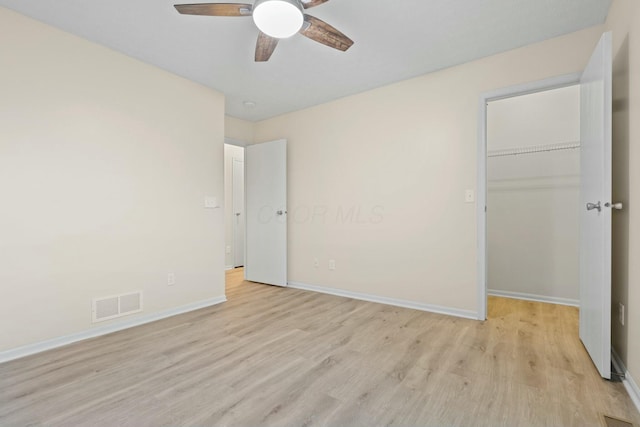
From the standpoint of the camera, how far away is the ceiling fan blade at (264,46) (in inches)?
82.8

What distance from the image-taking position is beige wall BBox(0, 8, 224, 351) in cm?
Result: 218

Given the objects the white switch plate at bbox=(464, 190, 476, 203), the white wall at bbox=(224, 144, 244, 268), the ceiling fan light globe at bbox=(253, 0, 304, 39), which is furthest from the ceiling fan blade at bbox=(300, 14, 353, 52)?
the white wall at bbox=(224, 144, 244, 268)

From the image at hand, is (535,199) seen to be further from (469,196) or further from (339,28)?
(339,28)

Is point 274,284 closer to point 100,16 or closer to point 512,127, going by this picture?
point 100,16

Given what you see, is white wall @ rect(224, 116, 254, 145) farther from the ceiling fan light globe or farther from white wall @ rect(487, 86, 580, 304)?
white wall @ rect(487, 86, 580, 304)

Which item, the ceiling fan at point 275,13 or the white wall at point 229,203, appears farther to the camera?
the white wall at point 229,203

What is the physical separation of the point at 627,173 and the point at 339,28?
2.10 metres

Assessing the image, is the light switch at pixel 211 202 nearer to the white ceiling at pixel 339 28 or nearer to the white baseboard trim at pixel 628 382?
the white ceiling at pixel 339 28

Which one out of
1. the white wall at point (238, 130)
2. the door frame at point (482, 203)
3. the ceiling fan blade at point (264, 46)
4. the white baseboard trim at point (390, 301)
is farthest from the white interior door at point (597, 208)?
the white wall at point (238, 130)

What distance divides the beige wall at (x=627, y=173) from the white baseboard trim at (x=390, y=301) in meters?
1.12

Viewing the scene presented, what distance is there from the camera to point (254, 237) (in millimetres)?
4559

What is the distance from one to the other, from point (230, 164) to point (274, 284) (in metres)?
2.58

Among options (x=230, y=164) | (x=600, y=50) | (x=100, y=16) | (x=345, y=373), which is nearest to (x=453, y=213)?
(x=600, y=50)

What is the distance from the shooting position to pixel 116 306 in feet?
8.79
